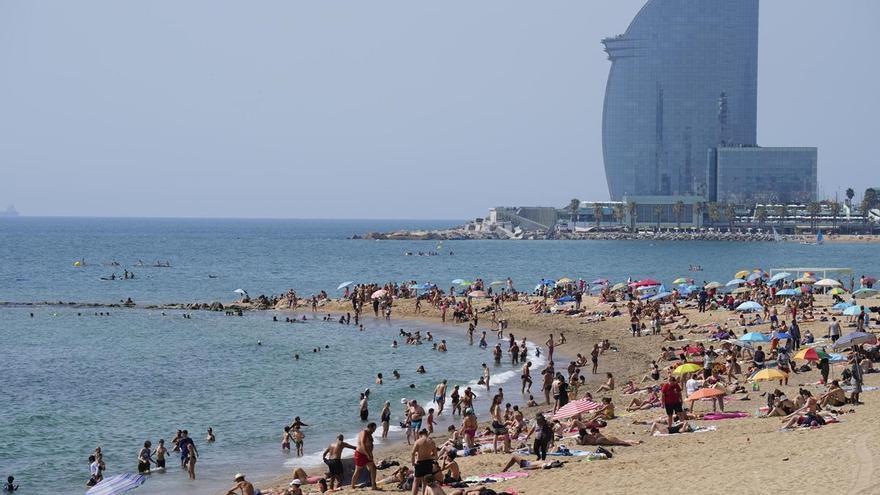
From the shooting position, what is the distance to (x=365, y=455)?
18.0 metres

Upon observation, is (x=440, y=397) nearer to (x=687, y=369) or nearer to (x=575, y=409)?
(x=687, y=369)

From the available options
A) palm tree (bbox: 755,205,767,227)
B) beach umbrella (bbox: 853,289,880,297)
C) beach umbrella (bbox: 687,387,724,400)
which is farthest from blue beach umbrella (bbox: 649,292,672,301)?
palm tree (bbox: 755,205,767,227)

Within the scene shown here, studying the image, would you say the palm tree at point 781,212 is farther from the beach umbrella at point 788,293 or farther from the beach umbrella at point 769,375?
the beach umbrella at point 769,375

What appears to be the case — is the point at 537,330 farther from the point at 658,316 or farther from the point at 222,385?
the point at 222,385

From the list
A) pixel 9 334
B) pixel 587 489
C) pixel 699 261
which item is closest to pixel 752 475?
pixel 587 489

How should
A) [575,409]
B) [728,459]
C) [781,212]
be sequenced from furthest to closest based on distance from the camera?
1. [781,212]
2. [575,409]
3. [728,459]

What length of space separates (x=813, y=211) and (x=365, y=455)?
595 feet

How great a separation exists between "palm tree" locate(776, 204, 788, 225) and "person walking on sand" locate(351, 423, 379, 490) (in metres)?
184

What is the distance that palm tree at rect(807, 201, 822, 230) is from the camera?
611 ft

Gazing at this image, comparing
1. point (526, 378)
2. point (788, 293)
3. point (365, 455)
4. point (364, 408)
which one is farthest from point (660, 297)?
point (365, 455)

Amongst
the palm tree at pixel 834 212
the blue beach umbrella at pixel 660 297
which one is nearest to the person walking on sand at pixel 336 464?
the blue beach umbrella at pixel 660 297

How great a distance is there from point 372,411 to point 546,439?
36.3ft

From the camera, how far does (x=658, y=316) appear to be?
138ft

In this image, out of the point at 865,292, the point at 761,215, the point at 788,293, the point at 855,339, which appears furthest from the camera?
the point at 761,215
